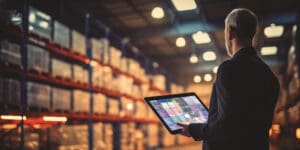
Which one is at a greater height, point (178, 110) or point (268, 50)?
point (268, 50)

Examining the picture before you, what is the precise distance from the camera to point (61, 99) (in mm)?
7430

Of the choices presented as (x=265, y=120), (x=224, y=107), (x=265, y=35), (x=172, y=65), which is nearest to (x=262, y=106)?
(x=265, y=120)

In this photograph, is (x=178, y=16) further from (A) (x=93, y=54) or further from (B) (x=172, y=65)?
(B) (x=172, y=65)

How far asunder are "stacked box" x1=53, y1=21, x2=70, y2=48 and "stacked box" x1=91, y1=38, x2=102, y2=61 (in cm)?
119

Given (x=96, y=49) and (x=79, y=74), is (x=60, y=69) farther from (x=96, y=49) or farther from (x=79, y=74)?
(x=96, y=49)

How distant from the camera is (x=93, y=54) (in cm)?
893

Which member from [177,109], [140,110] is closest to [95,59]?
[140,110]

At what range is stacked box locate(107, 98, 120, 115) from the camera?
10.2 meters

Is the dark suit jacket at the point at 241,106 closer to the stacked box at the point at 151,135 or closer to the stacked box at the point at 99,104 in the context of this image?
the stacked box at the point at 99,104

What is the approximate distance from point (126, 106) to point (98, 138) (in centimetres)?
265

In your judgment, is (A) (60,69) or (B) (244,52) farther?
(A) (60,69)

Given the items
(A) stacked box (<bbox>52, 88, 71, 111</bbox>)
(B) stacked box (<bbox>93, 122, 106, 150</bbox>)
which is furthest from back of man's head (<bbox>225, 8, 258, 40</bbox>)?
(B) stacked box (<bbox>93, 122, 106, 150</bbox>)

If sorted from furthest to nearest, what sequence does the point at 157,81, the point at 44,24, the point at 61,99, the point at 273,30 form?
the point at 157,81 < the point at 273,30 < the point at 61,99 < the point at 44,24

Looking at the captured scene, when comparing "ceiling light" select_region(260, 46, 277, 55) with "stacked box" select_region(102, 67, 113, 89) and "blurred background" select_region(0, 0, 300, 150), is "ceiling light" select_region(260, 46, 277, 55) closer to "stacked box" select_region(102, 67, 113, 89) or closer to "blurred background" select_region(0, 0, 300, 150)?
"blurred background" select_region(0, 0, 300, 150)
